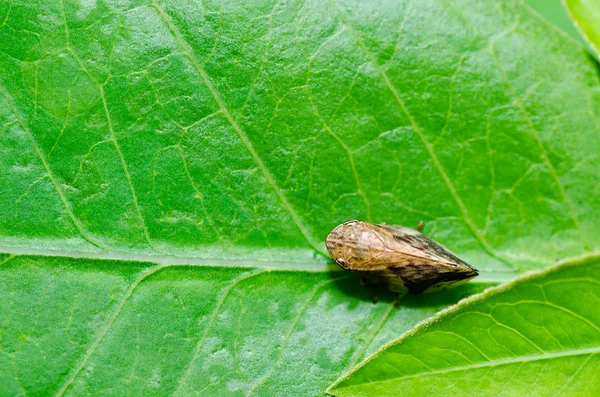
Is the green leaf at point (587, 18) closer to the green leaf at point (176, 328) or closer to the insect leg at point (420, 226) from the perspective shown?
the insect leg at point (420, 226)

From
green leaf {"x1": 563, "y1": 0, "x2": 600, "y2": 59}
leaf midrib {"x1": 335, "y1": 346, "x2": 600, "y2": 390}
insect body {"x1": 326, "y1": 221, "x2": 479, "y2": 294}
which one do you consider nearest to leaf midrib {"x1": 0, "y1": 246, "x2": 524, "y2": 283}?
insect body {"x1": 326, "y1": 221, "x2": 479, "y2": 294}

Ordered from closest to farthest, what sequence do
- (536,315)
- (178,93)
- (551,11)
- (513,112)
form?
(536,315) < (178,93) < (513,112) < (551,11)

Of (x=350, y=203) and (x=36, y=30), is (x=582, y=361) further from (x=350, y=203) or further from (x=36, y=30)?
(x=36, y=30)

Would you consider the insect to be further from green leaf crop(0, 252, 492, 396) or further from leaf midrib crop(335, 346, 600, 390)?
leaf midrib crop(335, 346, 600, 390)

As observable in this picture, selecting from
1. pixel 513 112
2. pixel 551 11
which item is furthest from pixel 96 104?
pixel 551 11

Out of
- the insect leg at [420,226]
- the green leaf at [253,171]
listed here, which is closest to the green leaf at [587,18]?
the green leaf at [253,171]

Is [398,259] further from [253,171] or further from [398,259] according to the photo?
[253,171]

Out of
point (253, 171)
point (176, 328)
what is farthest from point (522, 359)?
point (176, 328)
